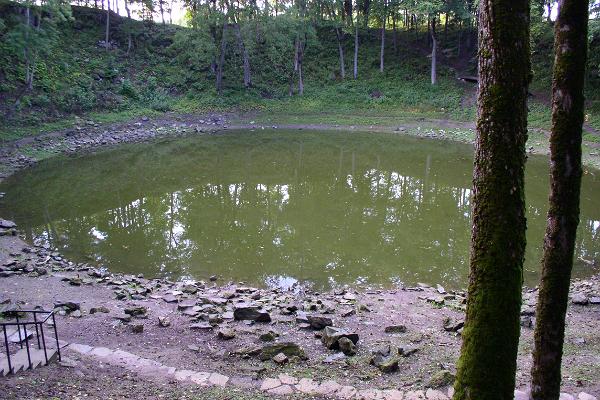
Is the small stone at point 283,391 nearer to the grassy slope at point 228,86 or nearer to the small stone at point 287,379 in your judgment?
the small stone at point 287,379

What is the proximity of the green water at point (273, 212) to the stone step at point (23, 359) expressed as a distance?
518 cm

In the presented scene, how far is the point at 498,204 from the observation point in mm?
3393

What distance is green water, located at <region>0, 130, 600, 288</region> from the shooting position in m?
12.3

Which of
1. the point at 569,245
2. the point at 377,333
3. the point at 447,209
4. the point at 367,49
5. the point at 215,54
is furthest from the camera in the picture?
the point at 367,49

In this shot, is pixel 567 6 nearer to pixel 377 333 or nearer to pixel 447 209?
pixel 377 333

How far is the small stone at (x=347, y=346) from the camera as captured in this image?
735cm

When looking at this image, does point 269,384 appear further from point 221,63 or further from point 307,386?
point 221,63

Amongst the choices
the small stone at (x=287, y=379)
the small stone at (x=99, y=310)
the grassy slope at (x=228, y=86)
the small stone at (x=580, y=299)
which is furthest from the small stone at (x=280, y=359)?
the grassy slope at (x=228, y=86)

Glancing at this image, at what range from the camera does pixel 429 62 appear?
1658 inches

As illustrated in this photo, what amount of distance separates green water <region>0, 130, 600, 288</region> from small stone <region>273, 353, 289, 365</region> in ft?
14.0

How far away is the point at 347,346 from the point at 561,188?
4114 mm

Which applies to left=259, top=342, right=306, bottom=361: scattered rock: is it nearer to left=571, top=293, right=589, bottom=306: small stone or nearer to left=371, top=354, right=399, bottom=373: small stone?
left=371, top=354, right=399, bottom=373: small stone

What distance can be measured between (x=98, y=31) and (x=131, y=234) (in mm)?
32678

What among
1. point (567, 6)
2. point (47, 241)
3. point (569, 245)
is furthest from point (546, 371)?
point (47, 241)
